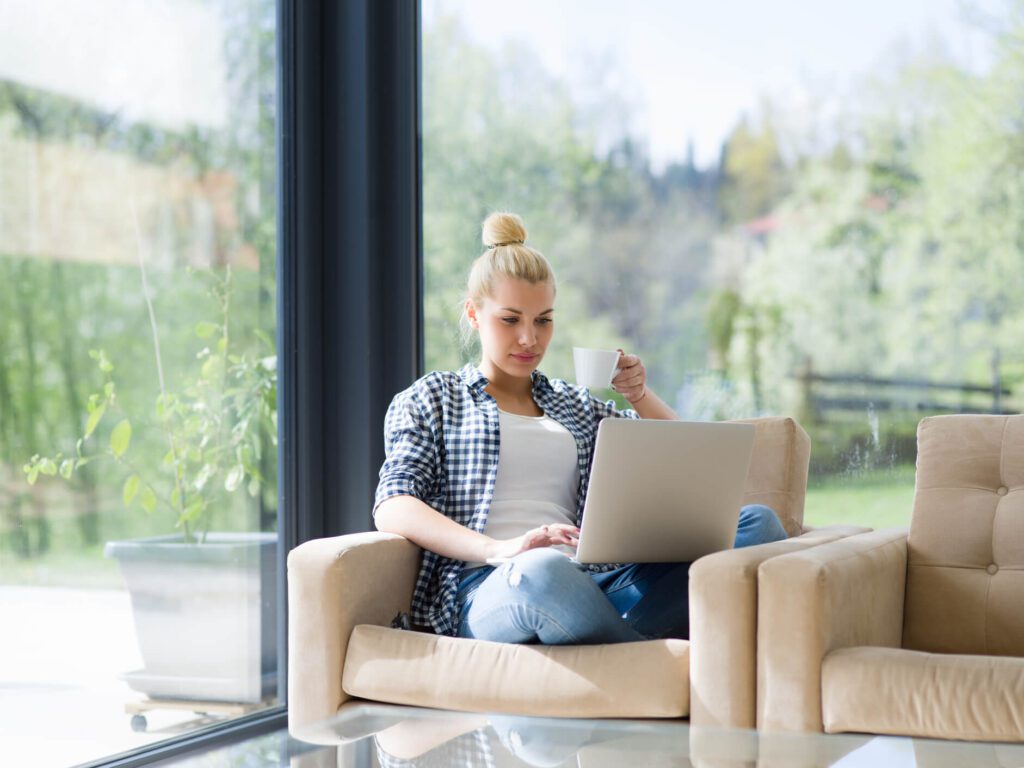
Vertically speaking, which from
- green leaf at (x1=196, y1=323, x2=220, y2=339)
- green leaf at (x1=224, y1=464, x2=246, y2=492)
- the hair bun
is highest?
the hair bun

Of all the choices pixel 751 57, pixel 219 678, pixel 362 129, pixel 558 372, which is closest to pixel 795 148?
pixel 751 57

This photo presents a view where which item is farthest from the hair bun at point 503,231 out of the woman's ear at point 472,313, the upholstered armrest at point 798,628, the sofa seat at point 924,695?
the sofa seat at point 924,695

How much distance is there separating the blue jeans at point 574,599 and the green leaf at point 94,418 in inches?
34.8

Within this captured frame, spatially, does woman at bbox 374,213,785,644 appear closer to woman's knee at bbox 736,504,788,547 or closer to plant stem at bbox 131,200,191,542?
woman's knee at bbox 736,504,788,547

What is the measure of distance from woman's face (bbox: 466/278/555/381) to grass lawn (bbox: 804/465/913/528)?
913mm

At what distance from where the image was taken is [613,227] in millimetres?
3141

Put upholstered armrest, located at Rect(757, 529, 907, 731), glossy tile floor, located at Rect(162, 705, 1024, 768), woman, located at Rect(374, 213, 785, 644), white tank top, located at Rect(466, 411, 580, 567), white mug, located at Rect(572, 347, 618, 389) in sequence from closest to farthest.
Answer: glossy tile floor, located at Rect(162, 705, 1024, 768), upholstered armrest, located at Rect(757, 529, 907, 731), woman, located at Rect(374, 213, 785, 644), white mug, located at Rect(572, 347, 618, 389), white tank top, located at Rect(466, 411, 580, 567)

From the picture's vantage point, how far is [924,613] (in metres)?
2.25

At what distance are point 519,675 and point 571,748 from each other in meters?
0.48

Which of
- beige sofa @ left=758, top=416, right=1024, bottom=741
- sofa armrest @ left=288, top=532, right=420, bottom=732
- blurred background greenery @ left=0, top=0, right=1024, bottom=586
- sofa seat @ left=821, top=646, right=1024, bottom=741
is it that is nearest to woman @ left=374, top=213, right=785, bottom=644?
sofa armrest @ left=288, top=532, right=420, bottom=732

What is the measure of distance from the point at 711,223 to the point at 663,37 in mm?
504

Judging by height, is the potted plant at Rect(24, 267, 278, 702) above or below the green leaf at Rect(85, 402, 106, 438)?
below

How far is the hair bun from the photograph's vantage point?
250 centimetres

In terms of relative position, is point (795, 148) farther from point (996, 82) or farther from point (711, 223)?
point (996, 82)
